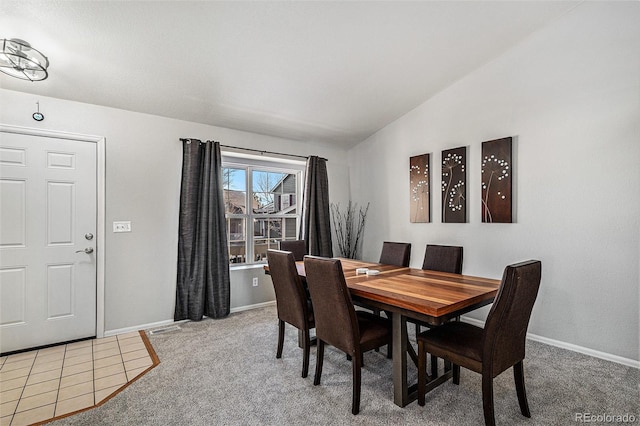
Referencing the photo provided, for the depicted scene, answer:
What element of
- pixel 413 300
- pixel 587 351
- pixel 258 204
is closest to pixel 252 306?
pixel 258 204

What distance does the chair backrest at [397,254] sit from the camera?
319cm

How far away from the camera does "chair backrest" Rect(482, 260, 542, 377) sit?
60.9 inches

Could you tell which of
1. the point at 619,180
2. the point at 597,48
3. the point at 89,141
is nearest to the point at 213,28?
the point at 89,141

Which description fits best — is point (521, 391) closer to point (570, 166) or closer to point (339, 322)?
point (339, 322)

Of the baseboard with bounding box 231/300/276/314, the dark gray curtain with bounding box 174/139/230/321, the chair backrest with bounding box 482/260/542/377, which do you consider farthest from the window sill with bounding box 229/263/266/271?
the chair backrest with bounding box 482/260/542/377

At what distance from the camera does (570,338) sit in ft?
9.22

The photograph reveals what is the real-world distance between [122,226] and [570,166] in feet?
14.7

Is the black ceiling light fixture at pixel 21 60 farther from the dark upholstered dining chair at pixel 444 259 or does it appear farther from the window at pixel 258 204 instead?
the dark upholstered dining chair at pixel 444 259

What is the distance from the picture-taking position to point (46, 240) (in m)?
2.90

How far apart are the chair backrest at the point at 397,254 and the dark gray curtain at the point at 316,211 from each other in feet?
4.47

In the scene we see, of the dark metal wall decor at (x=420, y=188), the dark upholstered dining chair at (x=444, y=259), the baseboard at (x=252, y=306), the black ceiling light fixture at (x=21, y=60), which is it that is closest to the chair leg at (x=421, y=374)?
the dark upholstered dining chair at (x=444, y=259)

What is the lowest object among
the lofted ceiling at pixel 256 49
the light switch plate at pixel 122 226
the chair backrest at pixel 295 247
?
the chair backrest at pixel 295 247

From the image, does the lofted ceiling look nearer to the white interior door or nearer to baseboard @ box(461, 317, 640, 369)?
the white interior door

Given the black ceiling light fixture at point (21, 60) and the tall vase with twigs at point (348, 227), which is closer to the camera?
the black ceiling light fixture at point (21, 60)
